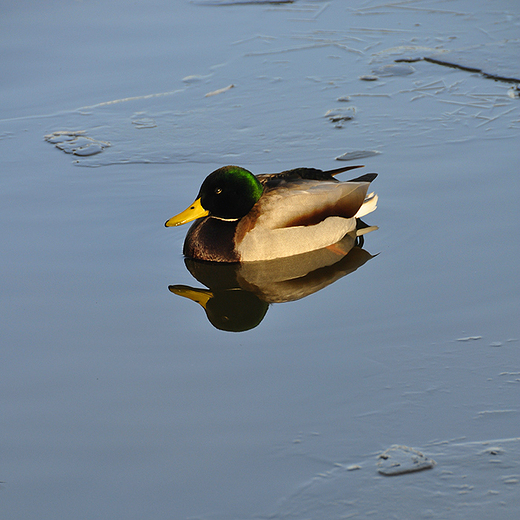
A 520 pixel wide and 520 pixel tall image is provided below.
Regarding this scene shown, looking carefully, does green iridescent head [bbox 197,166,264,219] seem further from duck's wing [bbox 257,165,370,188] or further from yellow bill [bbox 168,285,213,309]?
yellow bill [bbox 168,285,213,309]

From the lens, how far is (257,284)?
A: 16.8ft

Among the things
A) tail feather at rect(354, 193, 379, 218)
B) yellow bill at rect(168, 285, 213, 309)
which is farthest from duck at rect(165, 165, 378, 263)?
yellow bill at rect(168, 285, 213, 309)

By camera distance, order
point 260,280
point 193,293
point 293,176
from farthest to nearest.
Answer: point 293,176 < point 260,280 < point 193,293

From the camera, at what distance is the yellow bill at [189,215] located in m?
5.41

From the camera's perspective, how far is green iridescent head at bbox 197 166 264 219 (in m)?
5.41

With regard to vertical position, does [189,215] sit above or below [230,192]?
below

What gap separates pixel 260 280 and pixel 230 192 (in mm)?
703

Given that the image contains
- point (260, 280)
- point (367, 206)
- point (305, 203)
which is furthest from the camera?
point (367, 206)

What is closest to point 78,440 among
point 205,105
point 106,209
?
point 106,209

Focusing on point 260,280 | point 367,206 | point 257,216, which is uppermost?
point 257,216

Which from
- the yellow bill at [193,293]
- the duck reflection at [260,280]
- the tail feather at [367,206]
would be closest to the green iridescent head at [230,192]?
the duck reflection at [260,280]

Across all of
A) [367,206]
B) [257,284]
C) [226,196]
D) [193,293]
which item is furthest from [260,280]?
[367,206]

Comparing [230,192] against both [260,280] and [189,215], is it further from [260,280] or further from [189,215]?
[260,280]

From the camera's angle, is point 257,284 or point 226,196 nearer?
point 257,284
